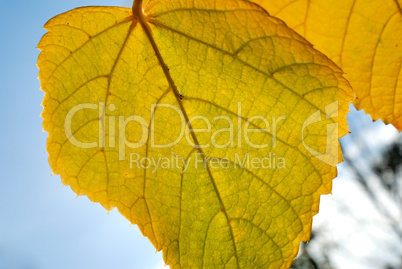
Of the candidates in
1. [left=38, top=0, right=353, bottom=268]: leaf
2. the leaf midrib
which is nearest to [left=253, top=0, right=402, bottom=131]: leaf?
[left=38, top=0, right=353, bottom=268]: leaf

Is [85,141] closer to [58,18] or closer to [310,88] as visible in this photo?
[58,18]

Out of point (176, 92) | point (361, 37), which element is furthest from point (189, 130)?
point (361, 37)

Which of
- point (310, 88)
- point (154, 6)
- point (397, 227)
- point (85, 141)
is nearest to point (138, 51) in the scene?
point (154, 6)

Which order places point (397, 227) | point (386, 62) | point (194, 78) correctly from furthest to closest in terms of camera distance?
point (397, 227), point (194, 78), point (386, 62)

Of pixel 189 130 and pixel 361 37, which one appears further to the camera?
pixel 189 130

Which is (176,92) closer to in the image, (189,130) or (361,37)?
(189,130)

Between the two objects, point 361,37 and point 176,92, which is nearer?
point 361,37

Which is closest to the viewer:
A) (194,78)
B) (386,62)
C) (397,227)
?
(386,62)
